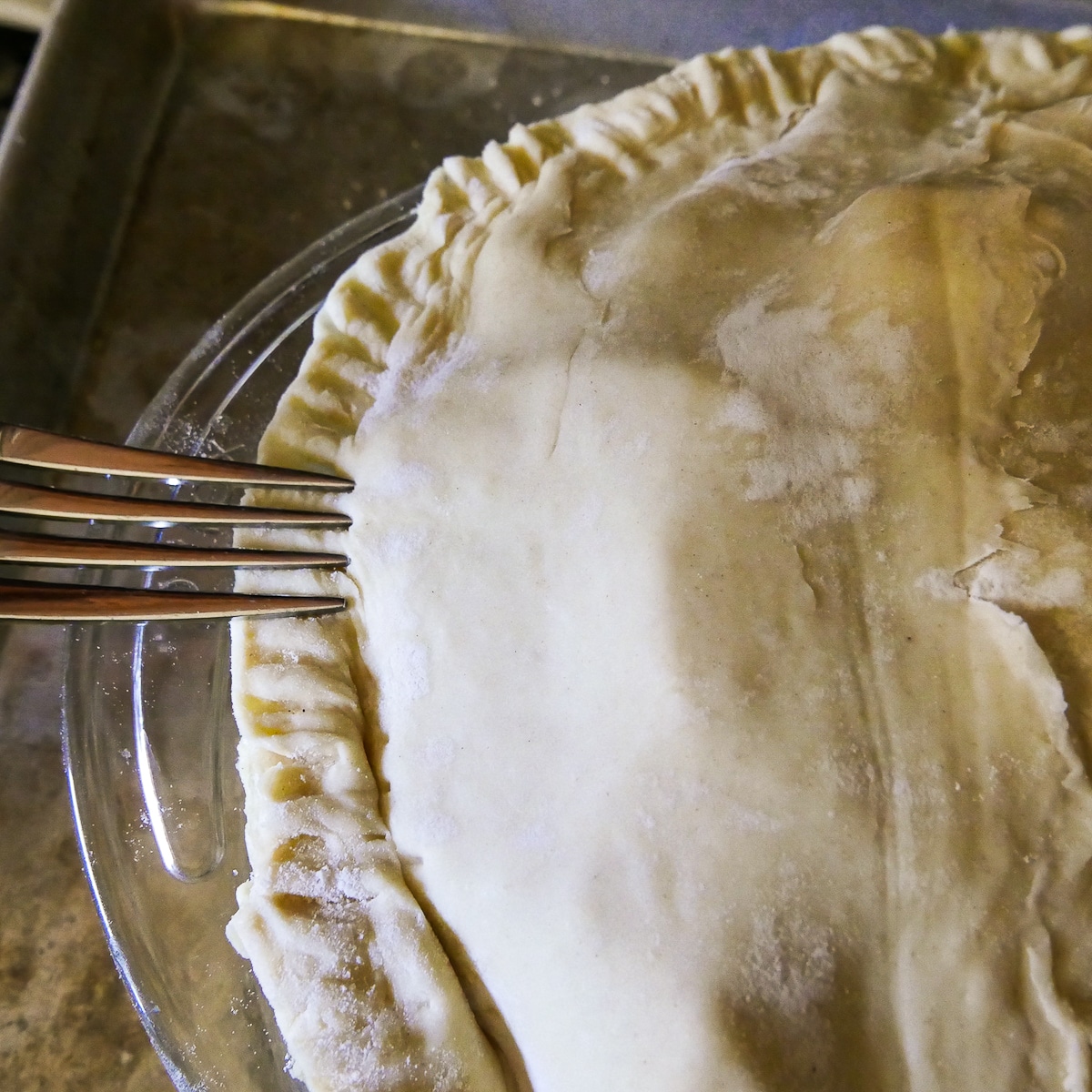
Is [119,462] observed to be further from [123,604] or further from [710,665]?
[710,665]

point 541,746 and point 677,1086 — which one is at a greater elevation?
point 541,746

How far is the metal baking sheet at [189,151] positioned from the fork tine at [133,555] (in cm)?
66

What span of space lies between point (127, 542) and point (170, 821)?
0.39 m

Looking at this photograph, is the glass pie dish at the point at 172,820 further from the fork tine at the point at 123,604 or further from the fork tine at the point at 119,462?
the fork tine at the point at 119,462

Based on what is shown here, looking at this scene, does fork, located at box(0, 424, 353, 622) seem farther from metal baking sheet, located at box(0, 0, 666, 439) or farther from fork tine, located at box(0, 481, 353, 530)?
metal baking sheet, located at box(0, 0, 666, 439)

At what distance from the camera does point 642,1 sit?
2.00 m

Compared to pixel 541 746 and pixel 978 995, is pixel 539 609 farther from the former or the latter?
pixel 978 995

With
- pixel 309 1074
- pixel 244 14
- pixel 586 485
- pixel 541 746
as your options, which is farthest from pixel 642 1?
pixel 309 1074

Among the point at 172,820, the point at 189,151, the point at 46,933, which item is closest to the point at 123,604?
the point at 172,820

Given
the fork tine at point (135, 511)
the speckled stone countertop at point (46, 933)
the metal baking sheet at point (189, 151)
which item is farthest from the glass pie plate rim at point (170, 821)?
the metal baking sheet at point (189, 151)

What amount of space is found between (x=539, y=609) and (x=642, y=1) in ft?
5.21

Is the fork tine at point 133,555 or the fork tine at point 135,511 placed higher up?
the fork tine at point 135,511

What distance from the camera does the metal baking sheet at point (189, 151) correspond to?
173 centimetres

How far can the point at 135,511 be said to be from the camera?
3.79 feet
